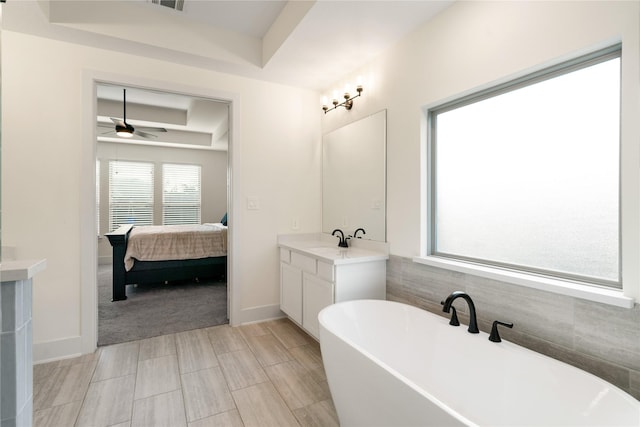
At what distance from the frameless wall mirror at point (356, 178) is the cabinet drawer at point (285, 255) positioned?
0.57 meters

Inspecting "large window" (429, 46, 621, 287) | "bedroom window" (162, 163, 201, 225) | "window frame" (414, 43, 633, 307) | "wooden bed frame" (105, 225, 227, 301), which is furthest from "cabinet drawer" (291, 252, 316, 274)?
"bedroom window" (162, 163, 201, 225)

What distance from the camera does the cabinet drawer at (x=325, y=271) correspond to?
2369 mm

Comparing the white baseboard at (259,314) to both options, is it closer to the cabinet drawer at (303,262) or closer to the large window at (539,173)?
the cabinet drawer at (303,262)

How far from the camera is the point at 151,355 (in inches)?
98.9

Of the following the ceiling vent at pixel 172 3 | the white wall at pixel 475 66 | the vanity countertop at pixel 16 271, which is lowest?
the vanity countertop at pixel 16 271

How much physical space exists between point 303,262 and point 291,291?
1.31 ft

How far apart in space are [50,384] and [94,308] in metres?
0.61

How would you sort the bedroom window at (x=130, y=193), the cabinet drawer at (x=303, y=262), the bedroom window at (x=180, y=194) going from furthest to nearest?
1. the bedroom window at (x=180, y=194)
2. the bedroom window at (x=130, y=193)
3. the cabinet drawer at (x=303, y=262)

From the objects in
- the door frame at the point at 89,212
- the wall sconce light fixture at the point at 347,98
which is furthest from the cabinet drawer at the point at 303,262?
the door frame at the point at 89,212

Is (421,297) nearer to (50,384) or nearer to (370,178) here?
(370,178)

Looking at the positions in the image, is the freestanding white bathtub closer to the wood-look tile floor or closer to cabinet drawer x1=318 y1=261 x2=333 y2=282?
cabinet drawer x1=318 y1=261 x2=333 y2=282

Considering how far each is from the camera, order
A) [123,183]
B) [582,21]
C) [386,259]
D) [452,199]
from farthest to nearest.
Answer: [123,183] → [386,259] → [452,199] → [582,21]

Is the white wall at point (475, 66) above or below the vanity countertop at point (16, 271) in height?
above

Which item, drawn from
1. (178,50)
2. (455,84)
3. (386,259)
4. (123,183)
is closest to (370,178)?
(386,259)
